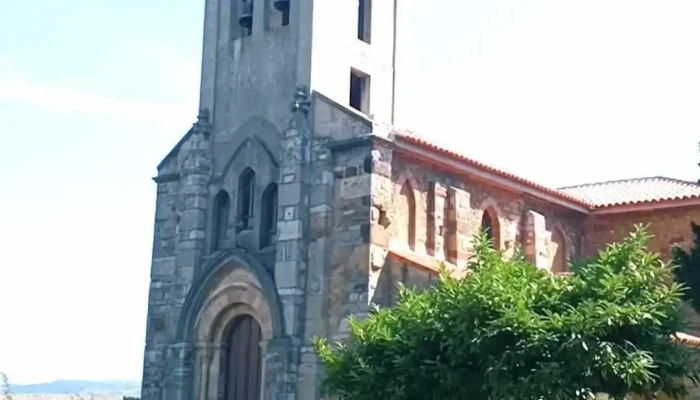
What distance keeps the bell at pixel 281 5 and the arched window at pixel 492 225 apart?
6141 millimetres

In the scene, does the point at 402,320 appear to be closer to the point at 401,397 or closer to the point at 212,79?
the point at 401,397

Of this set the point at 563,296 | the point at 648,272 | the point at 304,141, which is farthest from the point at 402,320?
the point at 304,141

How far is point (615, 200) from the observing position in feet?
86.5

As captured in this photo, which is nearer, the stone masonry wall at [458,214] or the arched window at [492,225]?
the stone masonry wall at [458,214]

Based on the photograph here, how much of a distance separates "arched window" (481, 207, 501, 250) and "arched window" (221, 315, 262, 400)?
18.2 feet

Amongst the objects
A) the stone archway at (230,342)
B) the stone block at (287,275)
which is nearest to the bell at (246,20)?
the stone archway at (230,342)

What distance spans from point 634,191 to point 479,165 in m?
7.18

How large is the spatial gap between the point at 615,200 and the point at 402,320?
12.4 metres

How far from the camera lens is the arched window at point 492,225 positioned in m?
23.3

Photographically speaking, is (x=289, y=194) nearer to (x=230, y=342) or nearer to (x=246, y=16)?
(x=230, y=342)

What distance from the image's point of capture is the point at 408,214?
21.3 meters

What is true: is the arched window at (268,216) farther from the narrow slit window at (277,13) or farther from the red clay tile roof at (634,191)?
the red clay tile roof at (634,191)

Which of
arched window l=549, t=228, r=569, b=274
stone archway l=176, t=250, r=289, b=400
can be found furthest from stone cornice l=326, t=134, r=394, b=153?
arched window l=549, t=228, r=569, b=274

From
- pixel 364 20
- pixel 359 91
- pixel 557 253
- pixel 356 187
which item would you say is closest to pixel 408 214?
pixel 356 187
